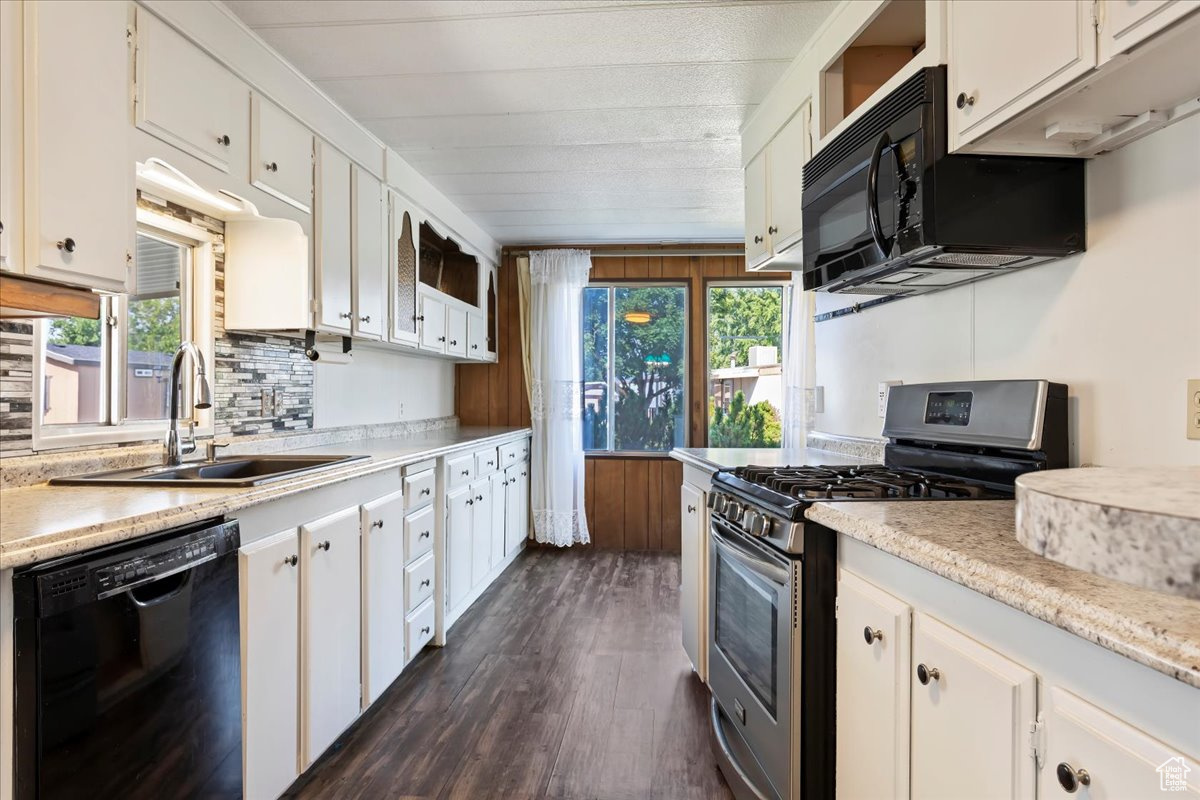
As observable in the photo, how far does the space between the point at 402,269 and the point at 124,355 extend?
144 cm

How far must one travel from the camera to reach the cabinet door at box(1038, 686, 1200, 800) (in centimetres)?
62

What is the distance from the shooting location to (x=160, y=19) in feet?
5.40

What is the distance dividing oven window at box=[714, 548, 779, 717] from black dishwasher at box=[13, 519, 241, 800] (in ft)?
4.26

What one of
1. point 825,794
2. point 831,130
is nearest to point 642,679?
point 825,794

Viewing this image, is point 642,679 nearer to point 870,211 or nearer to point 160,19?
point 870,211

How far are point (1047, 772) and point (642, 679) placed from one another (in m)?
1.95

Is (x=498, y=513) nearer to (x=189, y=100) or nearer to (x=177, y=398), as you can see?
(x=177, y=398)

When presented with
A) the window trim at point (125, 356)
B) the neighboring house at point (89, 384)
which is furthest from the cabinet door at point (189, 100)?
the neighboring house at point (89, 384)

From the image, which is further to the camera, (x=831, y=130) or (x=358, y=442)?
(x=358, y=442)

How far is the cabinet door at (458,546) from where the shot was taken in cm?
306

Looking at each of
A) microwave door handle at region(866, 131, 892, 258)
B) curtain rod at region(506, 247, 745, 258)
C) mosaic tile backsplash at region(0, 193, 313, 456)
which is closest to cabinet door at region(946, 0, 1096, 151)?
microwave door handle at region(866, 131, 892, 258)

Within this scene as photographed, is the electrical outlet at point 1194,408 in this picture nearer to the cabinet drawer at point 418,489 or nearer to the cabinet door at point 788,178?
the cabinet door at point 788,178

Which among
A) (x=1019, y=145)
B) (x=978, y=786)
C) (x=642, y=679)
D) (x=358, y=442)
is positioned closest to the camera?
(x=978, y=786)

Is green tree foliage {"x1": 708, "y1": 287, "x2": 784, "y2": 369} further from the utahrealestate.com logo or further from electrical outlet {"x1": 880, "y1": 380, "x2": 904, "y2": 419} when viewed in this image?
the utahrealestate.com logo
